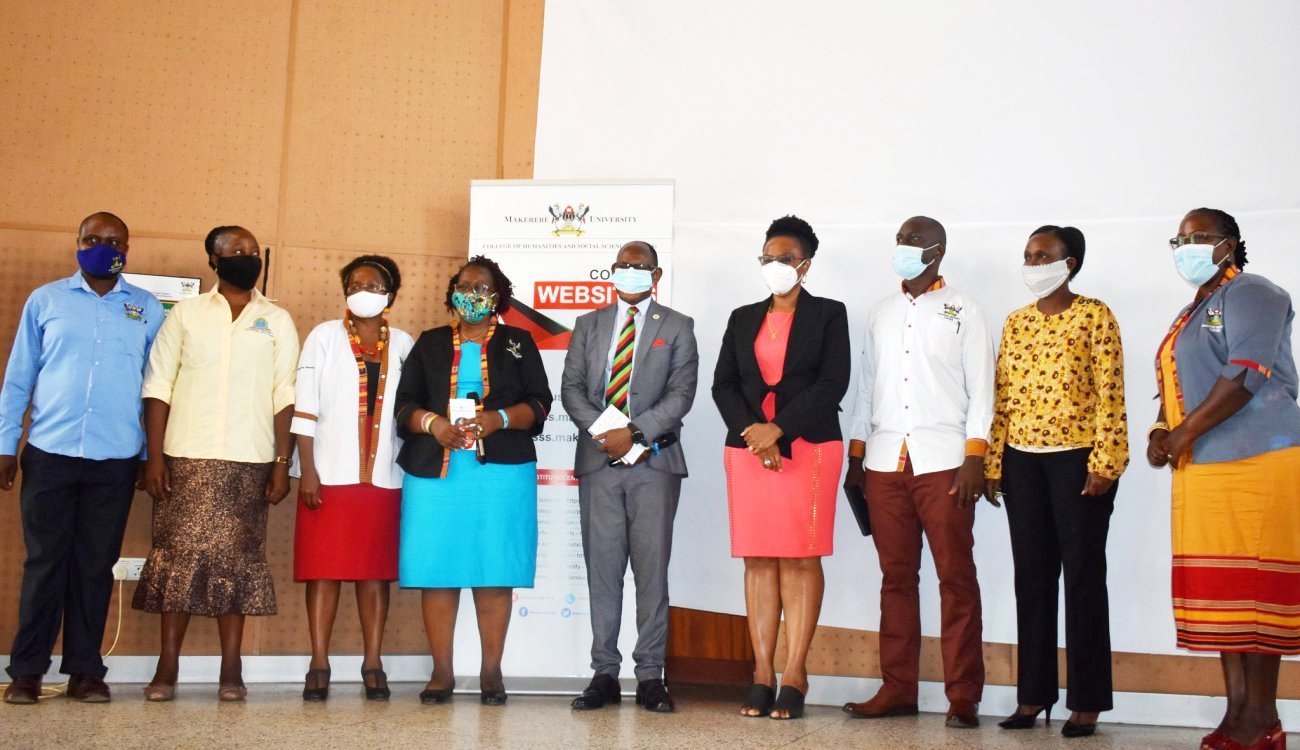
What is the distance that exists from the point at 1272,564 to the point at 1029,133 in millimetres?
2220

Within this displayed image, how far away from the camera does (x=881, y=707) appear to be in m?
Result: 3.92

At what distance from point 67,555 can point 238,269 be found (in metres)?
1.23

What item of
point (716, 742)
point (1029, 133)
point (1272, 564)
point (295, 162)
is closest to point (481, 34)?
point (295, 162)

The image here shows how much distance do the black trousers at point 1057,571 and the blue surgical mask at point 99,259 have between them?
11.2 feet

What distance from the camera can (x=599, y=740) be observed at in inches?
126

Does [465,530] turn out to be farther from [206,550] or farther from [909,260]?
[909,260]

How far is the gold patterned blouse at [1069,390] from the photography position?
3619 mm

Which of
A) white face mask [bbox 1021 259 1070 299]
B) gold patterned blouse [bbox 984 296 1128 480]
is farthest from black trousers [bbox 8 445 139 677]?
white face mask [bbox 1021 259 1070 299]

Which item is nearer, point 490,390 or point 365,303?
point 490,390

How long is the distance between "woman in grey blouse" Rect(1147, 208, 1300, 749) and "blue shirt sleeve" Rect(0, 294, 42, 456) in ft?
13.4

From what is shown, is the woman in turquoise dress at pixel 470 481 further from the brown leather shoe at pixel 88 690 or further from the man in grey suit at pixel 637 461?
the brown leather shoe at pixel 88 690

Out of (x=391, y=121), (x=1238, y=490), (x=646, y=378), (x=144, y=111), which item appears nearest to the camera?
(x=1238, y=490)

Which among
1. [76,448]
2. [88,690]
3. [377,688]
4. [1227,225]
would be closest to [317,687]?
[377,688]

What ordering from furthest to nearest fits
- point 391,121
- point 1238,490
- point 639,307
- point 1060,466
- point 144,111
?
point 391,121, point 144,111, point 639,307, point 1060,466, point 1238,490
